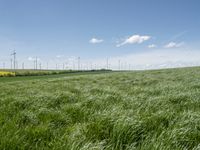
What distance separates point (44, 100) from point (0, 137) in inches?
178

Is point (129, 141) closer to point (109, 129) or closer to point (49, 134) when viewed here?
point (109, 129)

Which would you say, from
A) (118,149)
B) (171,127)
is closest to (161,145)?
(118,149)

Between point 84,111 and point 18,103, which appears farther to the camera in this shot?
point 18,103

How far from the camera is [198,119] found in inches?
172

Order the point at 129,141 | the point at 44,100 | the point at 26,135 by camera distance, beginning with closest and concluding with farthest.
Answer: the point at 129,141, the point at 26,135, the point at 44,100

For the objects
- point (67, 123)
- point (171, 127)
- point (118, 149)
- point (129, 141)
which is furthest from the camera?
point (67, 123)

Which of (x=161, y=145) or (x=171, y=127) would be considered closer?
(x=161, y=145)

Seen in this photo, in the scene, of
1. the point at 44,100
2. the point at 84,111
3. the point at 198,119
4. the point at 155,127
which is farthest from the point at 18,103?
the point at 198,119

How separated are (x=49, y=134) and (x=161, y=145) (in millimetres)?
1938

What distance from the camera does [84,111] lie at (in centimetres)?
555

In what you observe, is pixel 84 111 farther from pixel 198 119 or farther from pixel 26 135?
pixel 198 119

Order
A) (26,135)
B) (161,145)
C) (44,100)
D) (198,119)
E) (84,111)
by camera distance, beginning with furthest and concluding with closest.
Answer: (44,100)
(84,111)
(198,119)
(26,135)
(161,145)

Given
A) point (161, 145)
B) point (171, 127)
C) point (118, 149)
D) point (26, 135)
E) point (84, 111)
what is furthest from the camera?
point (84, 111)

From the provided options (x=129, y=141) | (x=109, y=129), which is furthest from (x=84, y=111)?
(x=129, y=141)
